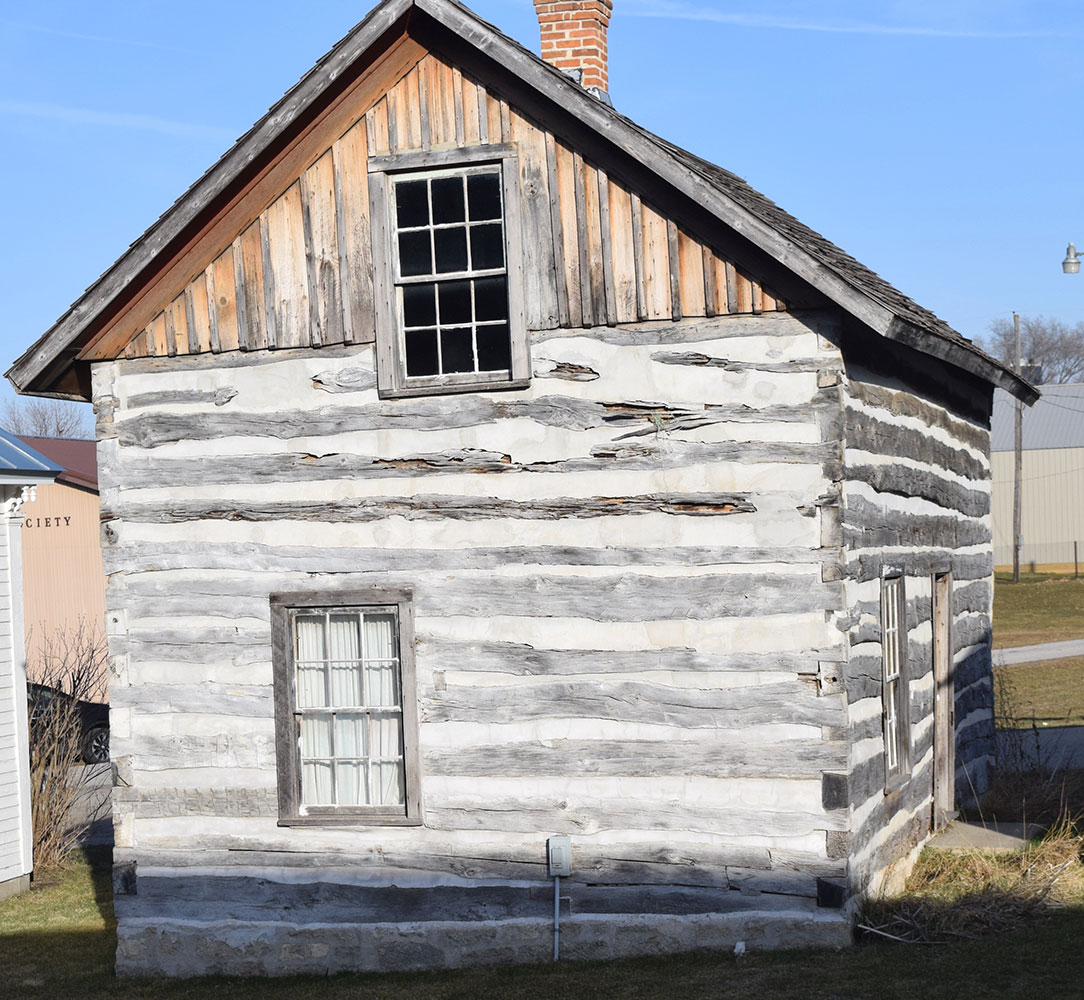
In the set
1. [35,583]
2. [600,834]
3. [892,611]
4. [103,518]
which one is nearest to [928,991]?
[600,834]

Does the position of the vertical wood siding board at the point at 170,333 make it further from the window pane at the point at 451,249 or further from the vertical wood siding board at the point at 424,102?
the vertical wood siding board at the point at 424,102

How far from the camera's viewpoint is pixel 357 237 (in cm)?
986

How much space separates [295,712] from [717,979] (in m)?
3.47

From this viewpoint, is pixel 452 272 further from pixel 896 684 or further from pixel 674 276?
pixel 896 684

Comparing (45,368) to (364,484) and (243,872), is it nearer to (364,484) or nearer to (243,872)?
(364,484)

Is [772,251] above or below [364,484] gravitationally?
above

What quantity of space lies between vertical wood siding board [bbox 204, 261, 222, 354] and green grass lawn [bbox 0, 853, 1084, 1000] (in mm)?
4550

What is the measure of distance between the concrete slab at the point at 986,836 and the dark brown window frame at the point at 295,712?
15.0 feet

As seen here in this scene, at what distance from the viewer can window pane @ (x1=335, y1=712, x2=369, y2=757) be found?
389 inches

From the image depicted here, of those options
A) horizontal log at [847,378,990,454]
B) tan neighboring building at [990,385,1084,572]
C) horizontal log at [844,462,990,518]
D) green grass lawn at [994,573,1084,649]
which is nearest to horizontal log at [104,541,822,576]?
horizontal log at [844,462,990,518]

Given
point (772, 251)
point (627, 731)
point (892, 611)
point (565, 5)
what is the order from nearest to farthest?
point (772, 251), point (627, 731), point (892, 611), point (565, 5)

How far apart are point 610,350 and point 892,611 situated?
316 centimetres

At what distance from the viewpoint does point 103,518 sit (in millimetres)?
10266

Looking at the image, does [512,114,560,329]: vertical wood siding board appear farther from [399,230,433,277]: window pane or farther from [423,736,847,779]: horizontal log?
[423,736,847,779]: horizontal log
